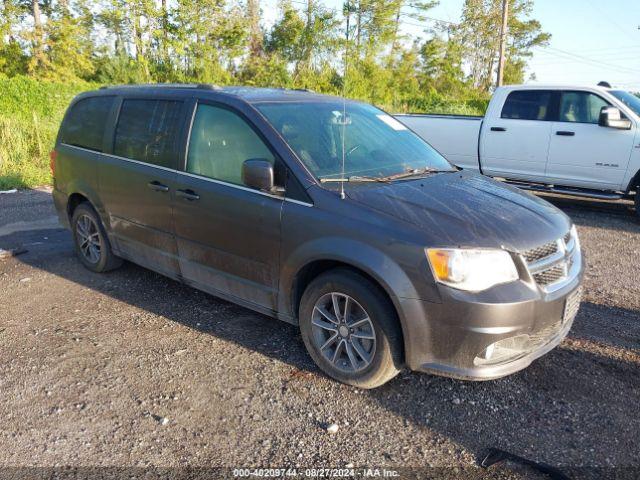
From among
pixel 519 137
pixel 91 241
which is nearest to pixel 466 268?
pixel 91 241

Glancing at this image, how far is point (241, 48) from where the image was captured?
28.9 m

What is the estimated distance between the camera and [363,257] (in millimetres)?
3096

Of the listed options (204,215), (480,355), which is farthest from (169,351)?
(480,355)

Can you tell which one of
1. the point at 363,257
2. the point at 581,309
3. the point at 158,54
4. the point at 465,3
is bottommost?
the point at 581,309

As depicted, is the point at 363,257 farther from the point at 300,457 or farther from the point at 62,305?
the point at 62,305

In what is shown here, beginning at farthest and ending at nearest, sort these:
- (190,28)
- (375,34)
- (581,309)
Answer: (375,34) → (190,28) → (581,309)

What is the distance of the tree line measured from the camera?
25094 millimetres

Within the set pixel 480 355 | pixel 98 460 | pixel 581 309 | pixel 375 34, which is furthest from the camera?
pixel 375 34

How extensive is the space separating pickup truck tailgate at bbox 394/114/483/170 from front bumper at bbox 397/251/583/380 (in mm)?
6413

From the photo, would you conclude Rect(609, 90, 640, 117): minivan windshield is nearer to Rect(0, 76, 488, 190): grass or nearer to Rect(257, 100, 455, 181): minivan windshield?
Rect(257, 100, 455, 181): minivan windshield

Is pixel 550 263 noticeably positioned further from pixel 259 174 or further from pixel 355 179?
pixel 259 174

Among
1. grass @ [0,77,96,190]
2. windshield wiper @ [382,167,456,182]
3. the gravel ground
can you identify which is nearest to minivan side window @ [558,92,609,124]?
the gravel ground

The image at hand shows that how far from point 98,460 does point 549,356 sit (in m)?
2.94

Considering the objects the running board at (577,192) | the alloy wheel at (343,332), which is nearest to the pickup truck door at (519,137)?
the running board at (577,192)
